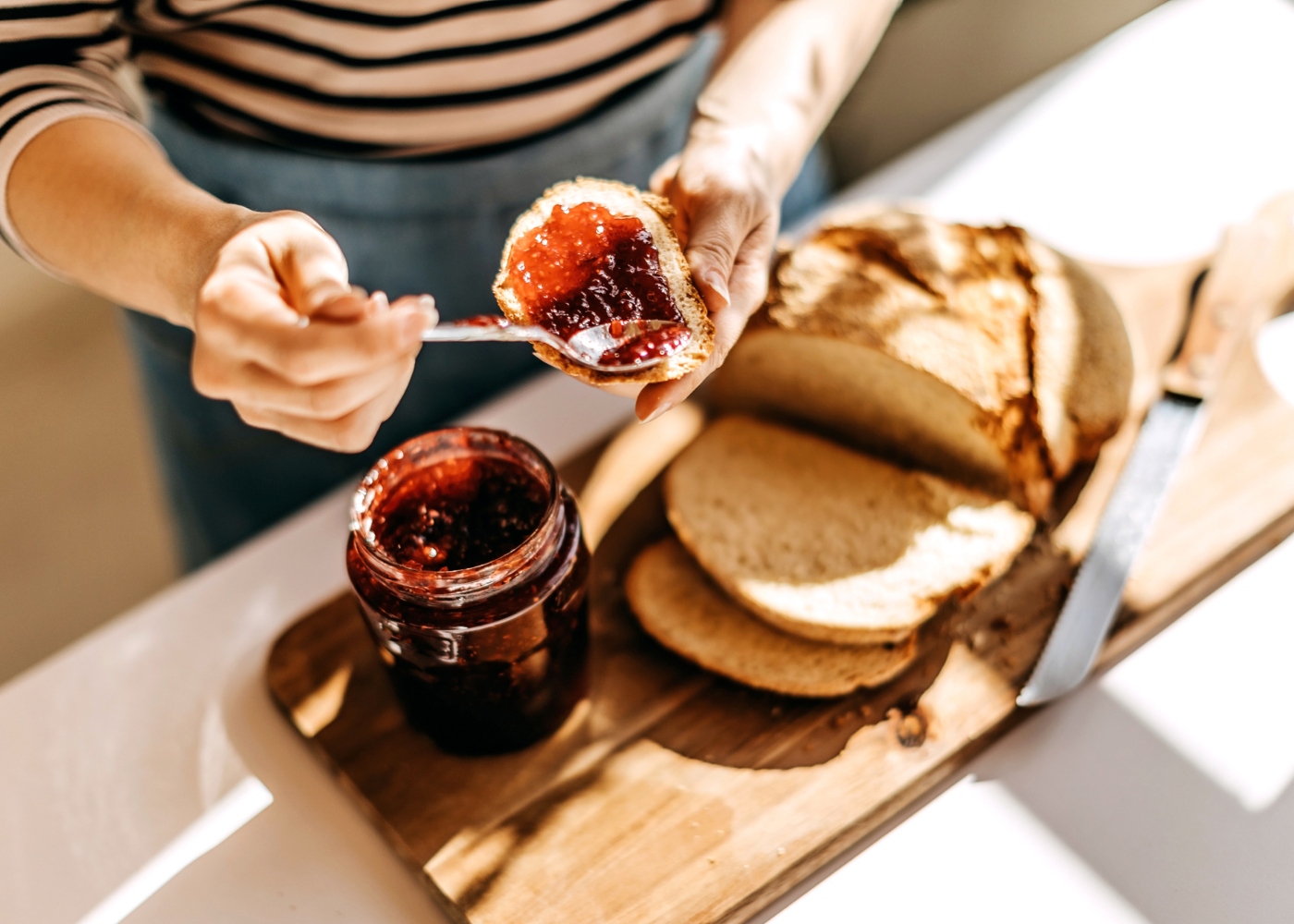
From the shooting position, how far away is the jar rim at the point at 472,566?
4.37 ft

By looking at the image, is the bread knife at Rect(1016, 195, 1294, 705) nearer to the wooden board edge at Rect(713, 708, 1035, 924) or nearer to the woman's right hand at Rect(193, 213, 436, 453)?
the wooden board edge at Rect(713, 708, 1035, 924)

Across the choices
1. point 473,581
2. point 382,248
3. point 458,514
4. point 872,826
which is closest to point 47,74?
point 382,248

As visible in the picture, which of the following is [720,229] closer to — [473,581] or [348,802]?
[473,581]

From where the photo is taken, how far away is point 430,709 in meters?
1.53

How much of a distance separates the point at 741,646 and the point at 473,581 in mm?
572

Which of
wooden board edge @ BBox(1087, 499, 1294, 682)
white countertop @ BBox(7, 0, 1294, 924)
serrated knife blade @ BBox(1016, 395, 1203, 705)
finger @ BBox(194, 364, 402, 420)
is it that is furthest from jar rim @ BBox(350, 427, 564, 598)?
wooden board edge @ BBox(1087, 499, 1294, 682)

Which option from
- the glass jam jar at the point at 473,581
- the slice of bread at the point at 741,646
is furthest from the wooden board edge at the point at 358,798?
the slice of bread at the point at 741,646

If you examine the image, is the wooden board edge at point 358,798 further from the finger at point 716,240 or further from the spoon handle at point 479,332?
the finger at point 716,240

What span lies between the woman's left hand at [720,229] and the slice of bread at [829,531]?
35cm

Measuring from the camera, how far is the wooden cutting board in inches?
58.3

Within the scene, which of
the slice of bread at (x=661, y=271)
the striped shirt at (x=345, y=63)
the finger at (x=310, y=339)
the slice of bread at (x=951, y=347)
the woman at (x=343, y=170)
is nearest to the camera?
the finger at (x=310, y=339)

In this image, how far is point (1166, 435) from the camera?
191 cm

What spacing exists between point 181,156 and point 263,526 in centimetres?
91

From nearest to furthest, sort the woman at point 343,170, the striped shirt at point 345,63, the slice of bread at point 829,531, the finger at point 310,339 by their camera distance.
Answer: the finger at point 310,339
the woman at point 343,170
the striped shirt at point 345,63
the slice of bread at point 829,531
